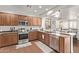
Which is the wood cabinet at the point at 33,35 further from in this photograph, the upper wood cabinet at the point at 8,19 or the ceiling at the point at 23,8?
the ceiling at the point at 23,8

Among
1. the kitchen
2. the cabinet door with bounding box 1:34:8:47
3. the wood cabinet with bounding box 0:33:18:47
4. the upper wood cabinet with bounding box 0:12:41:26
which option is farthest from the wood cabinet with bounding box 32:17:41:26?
the cabinet door with bounding box 1:34:8:47

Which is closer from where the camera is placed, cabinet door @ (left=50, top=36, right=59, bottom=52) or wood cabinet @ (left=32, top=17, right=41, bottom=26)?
cabinet door @ (left=50, top=36, right=59, bottom=52)

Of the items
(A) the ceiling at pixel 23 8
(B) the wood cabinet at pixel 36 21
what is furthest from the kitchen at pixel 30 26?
(B) the wood cabinet at pixel 36 21

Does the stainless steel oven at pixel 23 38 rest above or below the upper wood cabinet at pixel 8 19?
below

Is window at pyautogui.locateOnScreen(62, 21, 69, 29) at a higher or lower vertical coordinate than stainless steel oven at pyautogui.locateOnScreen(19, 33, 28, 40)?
higher

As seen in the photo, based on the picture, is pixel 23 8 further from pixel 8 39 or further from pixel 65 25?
pixel 65 25

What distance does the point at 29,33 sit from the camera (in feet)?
24.1

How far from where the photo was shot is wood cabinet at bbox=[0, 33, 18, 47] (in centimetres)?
536

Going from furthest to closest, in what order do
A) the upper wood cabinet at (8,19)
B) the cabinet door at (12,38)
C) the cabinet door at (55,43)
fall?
the upper wood cabinet at (8,19) < the cabinet door at (12,38) < the cabinet door at (55,43)

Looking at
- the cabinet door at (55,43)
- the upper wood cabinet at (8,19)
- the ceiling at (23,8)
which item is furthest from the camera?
the upper wood cabinet at (8,19)

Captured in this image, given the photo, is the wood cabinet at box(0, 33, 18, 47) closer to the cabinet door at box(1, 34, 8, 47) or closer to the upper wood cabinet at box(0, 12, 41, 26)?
the cabinet door at box(1, 34, 8, 47)

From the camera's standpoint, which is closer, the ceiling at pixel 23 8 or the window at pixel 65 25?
the ceiling at pixel 23 8

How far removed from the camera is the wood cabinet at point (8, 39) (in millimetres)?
5359
